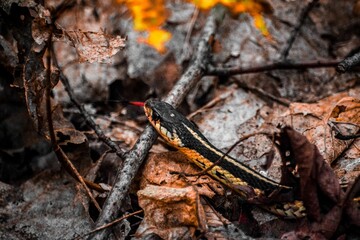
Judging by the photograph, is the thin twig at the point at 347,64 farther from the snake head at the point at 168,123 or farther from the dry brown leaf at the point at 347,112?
the snake head at the point at 168,123

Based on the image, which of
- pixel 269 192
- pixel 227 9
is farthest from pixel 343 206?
pixel 227 9

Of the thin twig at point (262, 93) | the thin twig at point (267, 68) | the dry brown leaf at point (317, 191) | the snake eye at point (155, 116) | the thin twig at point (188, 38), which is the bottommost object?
the dry brown leaf at point (317, 191)

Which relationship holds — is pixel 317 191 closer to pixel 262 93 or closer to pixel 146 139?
pixel 146 139

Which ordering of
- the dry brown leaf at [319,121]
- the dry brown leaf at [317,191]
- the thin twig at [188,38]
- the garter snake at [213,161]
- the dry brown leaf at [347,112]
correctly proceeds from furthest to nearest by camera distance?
the thin twig at [188,38] < the dry brown leaf at [347,112] < the dry brown leaf at [319,121] < the garter snake at [213,161] < the dry brown leaf at [317,191]

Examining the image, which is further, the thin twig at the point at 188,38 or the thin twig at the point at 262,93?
the thin twig at the point at 188,38

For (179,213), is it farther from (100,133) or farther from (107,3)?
(107,3)

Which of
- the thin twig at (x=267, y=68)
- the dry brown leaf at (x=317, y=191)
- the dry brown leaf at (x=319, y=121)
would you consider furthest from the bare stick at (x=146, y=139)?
the dry brown leaf at (x=317, y=191)

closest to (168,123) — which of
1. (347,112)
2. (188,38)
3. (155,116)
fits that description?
(155,116)
